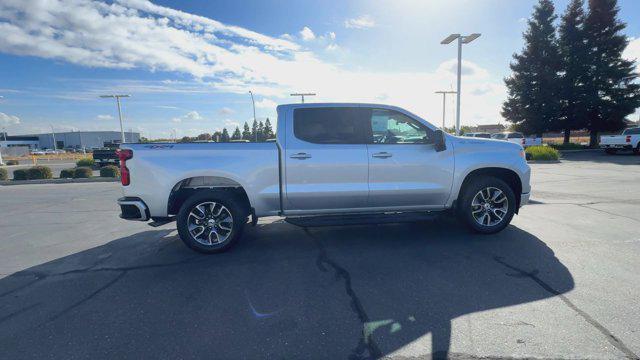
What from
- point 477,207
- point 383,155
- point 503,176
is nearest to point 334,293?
point 383,155

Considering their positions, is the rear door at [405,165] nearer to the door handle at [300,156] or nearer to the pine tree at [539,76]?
the door handle at [300,156]

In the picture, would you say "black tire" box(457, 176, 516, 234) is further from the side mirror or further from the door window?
the door window

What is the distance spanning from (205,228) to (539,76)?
115 ft

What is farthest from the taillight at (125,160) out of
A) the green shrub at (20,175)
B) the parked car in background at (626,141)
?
the parked car in background at (626,141)

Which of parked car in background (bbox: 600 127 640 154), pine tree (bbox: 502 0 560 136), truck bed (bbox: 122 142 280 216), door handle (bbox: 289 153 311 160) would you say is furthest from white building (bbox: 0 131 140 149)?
door handle (bbox: 289 153 311 160)

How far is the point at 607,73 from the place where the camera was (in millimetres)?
28406

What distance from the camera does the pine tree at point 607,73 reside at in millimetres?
28266

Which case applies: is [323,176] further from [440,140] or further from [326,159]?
[440,140]

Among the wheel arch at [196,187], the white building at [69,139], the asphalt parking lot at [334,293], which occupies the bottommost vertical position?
the asphalt parking lot at [334,293]

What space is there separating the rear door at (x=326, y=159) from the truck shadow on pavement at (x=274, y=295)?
2.39 ft

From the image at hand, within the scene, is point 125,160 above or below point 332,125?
below

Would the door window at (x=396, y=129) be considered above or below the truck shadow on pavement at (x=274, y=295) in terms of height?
above

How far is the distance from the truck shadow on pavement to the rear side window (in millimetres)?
1581

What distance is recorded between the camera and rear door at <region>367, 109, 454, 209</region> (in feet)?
15.6
